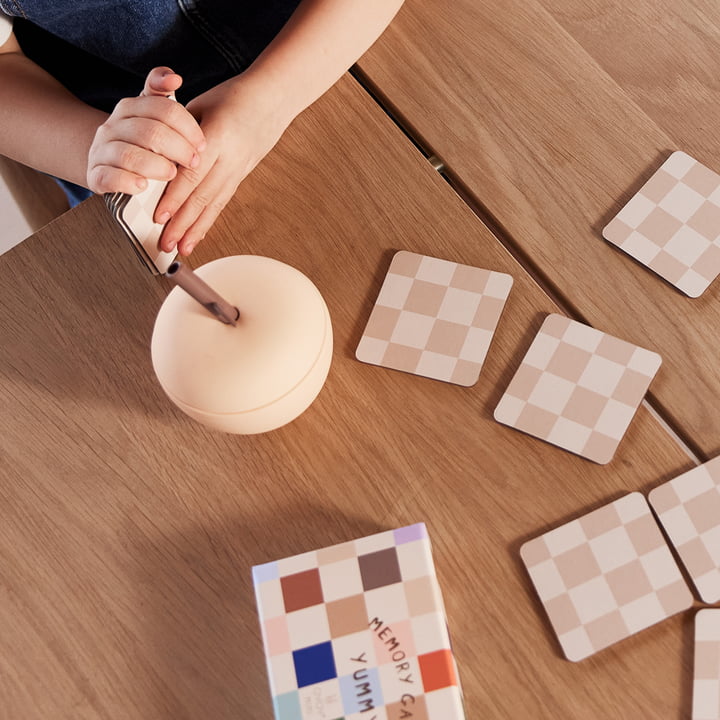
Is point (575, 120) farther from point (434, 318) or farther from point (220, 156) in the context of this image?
point (220, 156)

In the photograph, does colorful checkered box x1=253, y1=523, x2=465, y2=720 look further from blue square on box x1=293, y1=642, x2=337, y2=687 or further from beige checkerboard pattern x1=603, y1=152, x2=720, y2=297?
beige checkerboard pattern x1=603, y1=152, x2=720, y2=297

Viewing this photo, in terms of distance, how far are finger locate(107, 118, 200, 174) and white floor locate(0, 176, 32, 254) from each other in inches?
18.1

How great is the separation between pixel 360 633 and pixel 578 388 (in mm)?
313

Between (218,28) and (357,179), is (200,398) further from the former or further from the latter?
(218,28)

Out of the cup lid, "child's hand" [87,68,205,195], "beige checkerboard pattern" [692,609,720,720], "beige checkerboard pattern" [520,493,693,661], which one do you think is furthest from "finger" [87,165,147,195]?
"beige checkerboard pattern" [692,609,720,720]

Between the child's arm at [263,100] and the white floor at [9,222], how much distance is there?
489 mm

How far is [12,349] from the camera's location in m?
0.79

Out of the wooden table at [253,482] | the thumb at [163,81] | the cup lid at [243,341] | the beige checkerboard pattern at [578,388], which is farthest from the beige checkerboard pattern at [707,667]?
the thumb at [163,81]

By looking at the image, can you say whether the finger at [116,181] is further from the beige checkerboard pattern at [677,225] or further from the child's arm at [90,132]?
the beige checkerboard pattern at [677,225]

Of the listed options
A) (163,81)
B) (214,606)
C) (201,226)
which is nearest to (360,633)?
(214,606)

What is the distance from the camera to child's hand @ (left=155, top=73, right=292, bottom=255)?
791 millimetres

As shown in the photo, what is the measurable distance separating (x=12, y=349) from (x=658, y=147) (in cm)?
73

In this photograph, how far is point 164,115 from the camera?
759 mm

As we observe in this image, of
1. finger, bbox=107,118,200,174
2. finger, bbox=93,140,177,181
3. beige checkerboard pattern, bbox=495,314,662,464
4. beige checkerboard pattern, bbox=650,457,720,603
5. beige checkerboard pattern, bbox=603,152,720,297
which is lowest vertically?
beige checkerboard pattern, bbox=650,457,720,603
